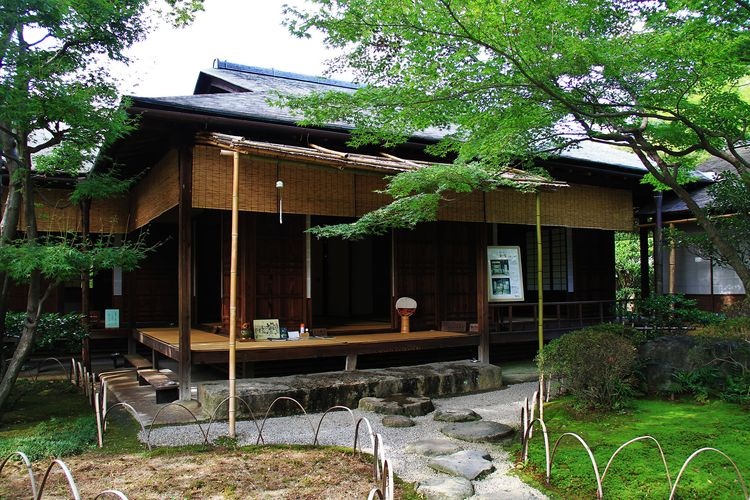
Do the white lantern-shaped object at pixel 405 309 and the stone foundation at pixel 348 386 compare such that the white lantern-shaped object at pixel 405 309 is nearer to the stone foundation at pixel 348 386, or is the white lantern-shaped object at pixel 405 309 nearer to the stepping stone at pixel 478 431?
the stone foundation at pixel 348 386

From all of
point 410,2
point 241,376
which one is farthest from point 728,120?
point 241,376

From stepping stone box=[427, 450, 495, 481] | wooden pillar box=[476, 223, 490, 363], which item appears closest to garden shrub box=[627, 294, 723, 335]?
wooden pillar box=[476, 223, 490, 363]

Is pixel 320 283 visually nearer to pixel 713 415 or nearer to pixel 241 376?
pixel 241 376

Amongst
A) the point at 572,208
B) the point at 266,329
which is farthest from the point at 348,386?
the point at 572,208

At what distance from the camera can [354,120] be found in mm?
7594

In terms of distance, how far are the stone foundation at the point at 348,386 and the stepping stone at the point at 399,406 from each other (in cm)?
28

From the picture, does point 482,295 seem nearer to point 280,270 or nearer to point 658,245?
point 280,270

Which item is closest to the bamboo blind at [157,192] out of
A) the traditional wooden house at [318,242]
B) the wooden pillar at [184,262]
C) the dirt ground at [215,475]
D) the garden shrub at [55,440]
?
the traditional wooden house at [318,242]

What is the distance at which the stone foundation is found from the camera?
7.14 m

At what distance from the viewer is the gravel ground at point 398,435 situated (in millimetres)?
4781

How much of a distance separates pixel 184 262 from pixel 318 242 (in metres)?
6.31

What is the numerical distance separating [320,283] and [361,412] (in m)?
7.09

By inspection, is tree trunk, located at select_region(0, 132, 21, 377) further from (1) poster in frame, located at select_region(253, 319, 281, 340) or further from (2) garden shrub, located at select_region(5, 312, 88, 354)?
(1) poster in frame, located at select_region(253, 319, 281, 340)

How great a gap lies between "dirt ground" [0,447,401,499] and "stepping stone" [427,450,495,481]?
2.23 ft
